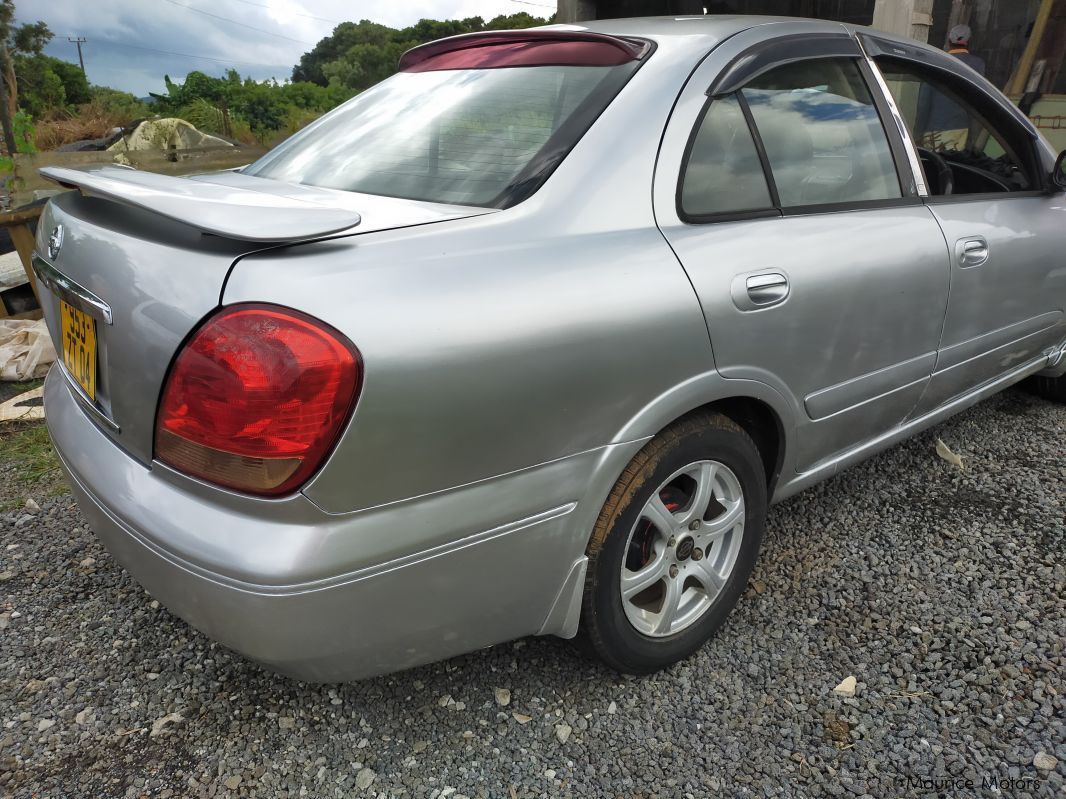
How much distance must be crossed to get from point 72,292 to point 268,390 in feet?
2.17

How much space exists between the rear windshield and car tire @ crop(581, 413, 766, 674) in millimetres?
689

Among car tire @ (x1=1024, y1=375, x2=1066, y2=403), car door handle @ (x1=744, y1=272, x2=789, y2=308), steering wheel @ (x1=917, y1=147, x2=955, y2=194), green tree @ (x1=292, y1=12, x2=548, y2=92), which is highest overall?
green tree @ (x1=292, y1=12, x2=548, y2=92)

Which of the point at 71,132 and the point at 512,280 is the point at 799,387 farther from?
the point at 71,132

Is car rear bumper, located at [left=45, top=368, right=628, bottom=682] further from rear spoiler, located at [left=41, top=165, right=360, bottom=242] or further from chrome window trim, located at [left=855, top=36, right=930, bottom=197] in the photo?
Result: chrome window trim, located at [left=855, top=36, right=930, bottom=197]

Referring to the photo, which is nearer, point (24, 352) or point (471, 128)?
point (471, 128)

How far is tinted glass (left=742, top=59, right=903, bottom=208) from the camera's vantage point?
78.6 inches

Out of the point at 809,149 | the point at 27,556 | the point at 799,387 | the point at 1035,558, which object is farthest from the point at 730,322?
the point at 27,556

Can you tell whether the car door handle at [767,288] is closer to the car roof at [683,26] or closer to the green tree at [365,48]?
the car roof at [683,26]

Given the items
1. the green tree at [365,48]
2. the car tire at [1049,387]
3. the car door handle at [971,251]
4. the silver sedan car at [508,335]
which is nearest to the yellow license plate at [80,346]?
the silver sedan car at [508,335]

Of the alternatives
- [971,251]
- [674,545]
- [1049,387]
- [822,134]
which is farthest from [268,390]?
[1049,387]

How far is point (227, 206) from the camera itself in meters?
1.40

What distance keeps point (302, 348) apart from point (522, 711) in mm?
1114

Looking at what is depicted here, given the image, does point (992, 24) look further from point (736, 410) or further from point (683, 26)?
point (736, 410)

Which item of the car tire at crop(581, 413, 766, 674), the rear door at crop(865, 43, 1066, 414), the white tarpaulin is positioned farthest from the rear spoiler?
the white tarpaulin
